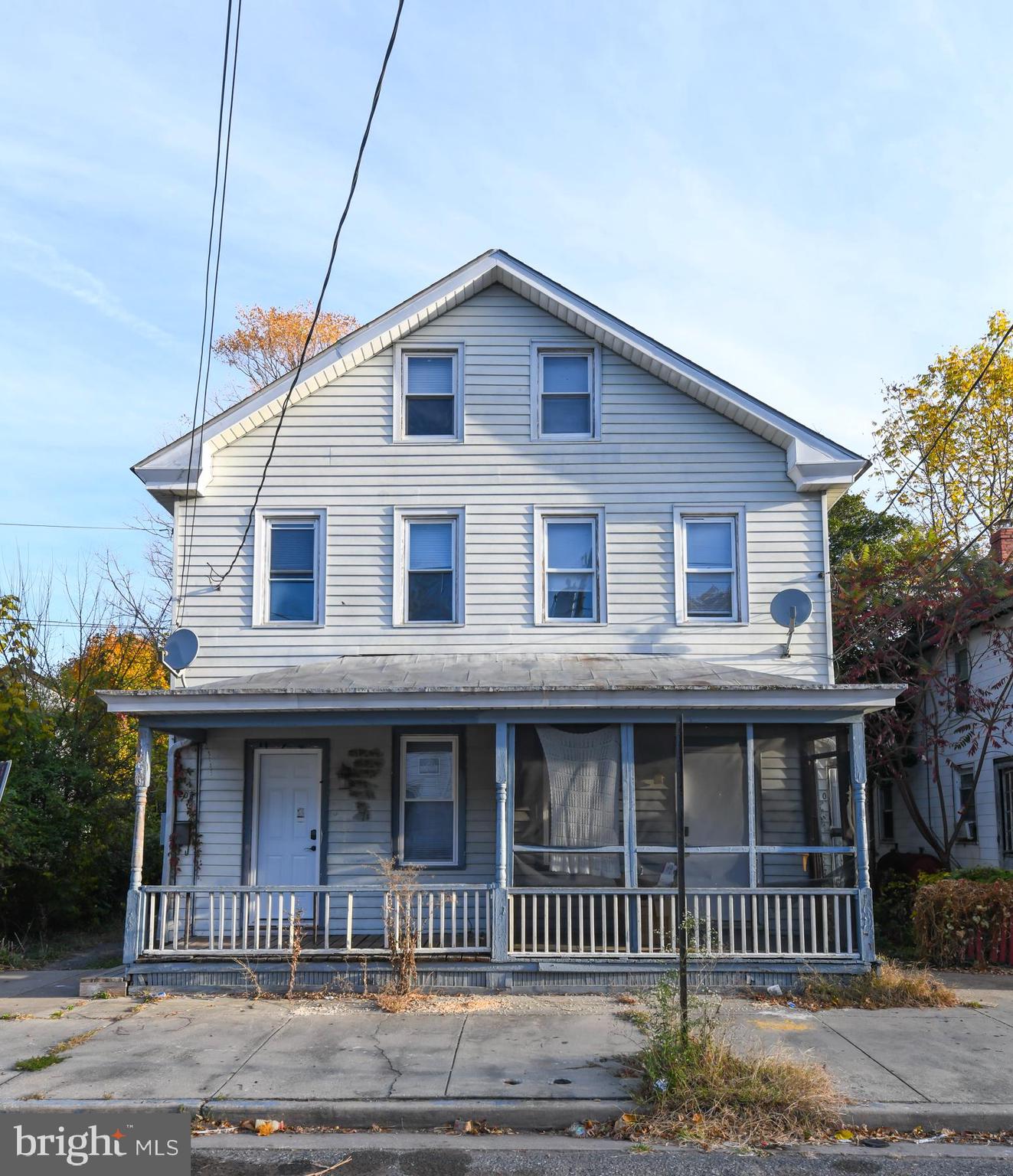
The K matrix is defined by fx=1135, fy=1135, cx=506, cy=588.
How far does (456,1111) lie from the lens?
764 cm

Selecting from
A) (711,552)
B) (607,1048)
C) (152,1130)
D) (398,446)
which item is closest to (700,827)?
(711,552)

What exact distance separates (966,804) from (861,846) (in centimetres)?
675

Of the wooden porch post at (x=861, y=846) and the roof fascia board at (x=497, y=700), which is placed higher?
the roof fascia board at (x=497, y=700)

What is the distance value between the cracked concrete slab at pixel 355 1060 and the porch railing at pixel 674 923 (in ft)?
6.11

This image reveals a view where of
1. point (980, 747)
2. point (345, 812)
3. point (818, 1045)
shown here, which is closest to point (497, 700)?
point (345, 812)

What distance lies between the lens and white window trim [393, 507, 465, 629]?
46.9 ft

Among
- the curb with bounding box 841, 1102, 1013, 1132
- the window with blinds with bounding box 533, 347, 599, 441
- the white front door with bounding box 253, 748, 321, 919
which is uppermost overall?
the window with blinds with bounding box 533, 347, 599, 441

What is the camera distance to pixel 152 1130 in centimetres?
731

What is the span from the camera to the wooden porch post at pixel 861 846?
462 inches

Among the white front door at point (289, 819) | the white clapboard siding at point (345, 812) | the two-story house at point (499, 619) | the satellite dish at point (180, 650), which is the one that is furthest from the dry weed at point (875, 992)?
the satellite dish at point (180, 650)

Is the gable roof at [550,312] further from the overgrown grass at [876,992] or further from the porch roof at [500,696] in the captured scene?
the overgrown grass at [876,992]

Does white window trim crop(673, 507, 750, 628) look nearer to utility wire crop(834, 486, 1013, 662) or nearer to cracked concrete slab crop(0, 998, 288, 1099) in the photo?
utility wire crop(834, 486, 1013, 662)

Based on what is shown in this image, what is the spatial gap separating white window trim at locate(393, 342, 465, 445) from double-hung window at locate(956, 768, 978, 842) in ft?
32.9

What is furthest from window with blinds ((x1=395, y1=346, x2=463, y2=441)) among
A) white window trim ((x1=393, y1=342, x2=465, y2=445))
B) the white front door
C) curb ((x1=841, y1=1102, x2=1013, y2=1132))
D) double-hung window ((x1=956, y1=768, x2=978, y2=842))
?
double-hung window ((x1=956, y1=768, x2=978, y2=842))
